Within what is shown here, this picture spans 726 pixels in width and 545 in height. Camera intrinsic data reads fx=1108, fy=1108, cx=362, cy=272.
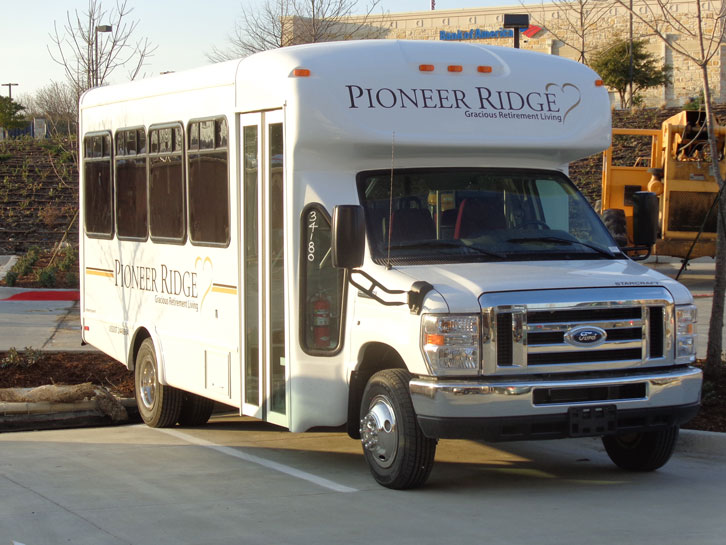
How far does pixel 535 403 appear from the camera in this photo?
21.6 feet

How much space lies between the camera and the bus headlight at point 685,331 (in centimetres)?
691

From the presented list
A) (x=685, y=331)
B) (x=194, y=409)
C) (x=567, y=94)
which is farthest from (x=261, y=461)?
(x=567, y=94)

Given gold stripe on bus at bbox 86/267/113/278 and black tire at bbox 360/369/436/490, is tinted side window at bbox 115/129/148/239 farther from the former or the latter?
black tire at bbox 360/369/436/490

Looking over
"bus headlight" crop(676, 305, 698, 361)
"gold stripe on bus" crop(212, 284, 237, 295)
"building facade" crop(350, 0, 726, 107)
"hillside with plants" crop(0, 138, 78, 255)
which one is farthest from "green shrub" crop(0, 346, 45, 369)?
"building facade" crop(350, 0, 726, 107)

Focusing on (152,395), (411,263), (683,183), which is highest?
(683,183)

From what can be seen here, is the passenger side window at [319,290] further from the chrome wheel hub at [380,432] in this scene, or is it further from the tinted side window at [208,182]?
the tinted side window at [208,182]

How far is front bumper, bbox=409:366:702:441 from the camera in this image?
21.4 feet

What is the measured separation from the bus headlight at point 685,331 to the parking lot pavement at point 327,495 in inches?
35.4

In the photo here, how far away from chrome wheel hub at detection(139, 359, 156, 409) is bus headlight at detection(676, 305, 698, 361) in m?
4.82

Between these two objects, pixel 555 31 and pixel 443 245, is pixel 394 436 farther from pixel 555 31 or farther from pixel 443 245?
pixel 555 31

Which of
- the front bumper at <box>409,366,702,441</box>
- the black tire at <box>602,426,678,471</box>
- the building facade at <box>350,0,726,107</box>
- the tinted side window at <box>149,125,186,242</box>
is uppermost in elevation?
the building facade at <box>350,0,726,107</box>

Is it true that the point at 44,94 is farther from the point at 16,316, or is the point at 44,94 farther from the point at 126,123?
the point at 126,123

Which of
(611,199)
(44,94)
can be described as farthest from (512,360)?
Result: (44,94)

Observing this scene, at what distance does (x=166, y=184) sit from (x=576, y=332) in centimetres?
435
